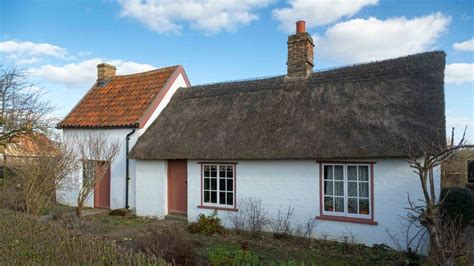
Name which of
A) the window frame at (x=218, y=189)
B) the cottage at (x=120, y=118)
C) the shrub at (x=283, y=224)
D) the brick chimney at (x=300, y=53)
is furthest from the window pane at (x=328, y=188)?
the cottage at (x=120, y=118)

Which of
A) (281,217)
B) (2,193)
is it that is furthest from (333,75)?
(2,193)

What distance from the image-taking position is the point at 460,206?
9.14 metres

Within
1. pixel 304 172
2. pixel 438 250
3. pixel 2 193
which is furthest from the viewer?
pixel 2 193

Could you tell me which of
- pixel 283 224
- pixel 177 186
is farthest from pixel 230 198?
pixel 177 186

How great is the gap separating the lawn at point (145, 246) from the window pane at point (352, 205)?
3.29 ft

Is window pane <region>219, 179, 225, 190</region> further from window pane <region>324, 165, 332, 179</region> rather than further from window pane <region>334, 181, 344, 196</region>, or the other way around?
window pane <region>334, 181, 344, 196</region>

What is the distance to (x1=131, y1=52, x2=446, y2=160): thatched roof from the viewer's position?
10078 millimetres

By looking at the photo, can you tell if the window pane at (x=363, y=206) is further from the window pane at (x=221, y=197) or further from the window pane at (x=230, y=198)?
the window pane at (x=221, y=197)

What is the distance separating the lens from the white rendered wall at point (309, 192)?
9648 mm

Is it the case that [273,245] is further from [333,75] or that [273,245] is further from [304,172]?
[333,75]

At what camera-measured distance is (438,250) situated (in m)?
5.93

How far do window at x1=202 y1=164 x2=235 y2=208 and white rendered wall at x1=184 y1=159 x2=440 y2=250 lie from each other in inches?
9.3

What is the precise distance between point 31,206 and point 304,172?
848 cm

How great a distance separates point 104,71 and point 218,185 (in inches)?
414
